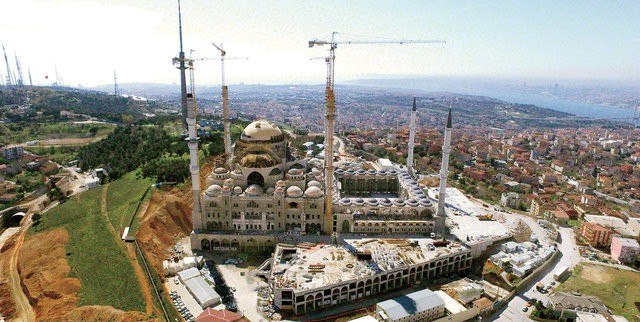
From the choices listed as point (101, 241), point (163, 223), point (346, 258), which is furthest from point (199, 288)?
point (101, 241)

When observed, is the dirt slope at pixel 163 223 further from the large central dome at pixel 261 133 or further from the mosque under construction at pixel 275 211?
the large central dome at pixel 261 133

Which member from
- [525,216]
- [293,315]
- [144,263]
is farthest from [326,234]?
[525,216]

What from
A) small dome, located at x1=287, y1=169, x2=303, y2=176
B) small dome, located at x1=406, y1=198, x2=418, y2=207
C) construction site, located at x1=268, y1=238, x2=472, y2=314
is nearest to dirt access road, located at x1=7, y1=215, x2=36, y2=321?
construction site, located at x1=268, y1=238, x2=472, y2=314

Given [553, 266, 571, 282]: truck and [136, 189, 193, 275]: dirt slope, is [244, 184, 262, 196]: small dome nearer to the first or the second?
[136, 189, 193, 275]: dirt slope

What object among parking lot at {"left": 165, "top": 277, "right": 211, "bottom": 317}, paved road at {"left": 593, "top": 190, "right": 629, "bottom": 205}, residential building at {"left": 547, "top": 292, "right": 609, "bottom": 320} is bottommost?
paved road at {"left": 593, "top": 190, "right": 629, "bottom": 205}

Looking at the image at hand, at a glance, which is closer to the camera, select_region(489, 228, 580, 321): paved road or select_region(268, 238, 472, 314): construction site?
select_region(268, 238, 472, 314): construction site

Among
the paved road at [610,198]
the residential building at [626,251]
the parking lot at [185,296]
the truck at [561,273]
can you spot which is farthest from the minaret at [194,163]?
the paved road at [610,198]

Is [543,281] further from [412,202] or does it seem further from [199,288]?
[199,288]
